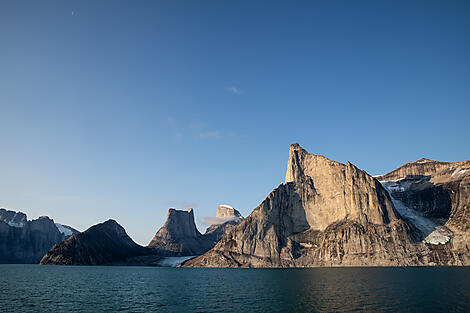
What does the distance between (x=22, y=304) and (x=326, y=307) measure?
167 feet

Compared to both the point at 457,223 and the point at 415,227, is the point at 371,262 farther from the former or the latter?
the point at 457,223

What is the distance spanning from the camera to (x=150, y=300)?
60750 mm

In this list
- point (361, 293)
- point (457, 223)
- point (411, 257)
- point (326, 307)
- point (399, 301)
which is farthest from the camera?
point (457, 223)

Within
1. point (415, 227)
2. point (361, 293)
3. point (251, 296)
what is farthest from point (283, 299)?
point (415, 227)

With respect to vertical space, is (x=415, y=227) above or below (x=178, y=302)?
above

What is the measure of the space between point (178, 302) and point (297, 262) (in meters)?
155

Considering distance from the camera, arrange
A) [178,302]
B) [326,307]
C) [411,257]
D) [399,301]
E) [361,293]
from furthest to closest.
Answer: [411,257], [361,293], [178,302], [399,301], [326,307]

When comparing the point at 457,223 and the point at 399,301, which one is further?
the point at 457,223

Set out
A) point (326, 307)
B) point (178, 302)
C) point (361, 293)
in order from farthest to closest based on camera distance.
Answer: point (361, 293) → point (178, 302) → point (326, 307)

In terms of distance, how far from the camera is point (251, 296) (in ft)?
208

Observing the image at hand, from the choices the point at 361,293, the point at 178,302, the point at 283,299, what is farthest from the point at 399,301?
the point at 178,302

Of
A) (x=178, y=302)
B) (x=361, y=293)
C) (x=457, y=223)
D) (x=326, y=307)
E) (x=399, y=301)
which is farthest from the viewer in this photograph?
(x=457, y=223)

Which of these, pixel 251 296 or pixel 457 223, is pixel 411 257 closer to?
pixel 457 223

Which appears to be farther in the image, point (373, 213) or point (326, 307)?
point (373, 213)
